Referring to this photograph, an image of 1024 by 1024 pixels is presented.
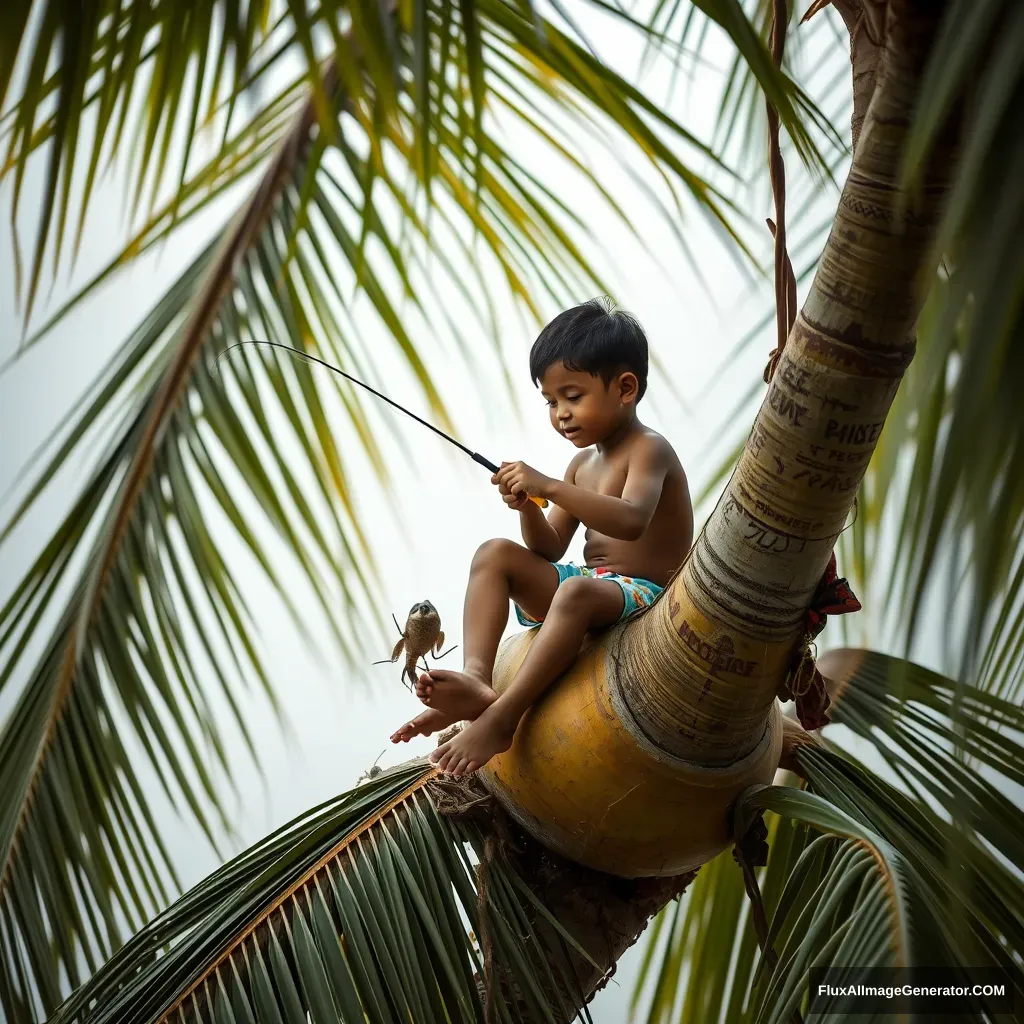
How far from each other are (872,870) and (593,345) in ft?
1.72

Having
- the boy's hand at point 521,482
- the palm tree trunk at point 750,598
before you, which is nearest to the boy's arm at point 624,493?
the boy's hand at point 521,482

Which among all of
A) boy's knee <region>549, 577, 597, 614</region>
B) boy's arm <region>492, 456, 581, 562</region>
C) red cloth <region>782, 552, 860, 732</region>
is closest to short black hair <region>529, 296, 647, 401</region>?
boy's arm <region>492, 456, 581, 562</region>

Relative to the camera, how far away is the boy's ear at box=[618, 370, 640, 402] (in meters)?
1.03

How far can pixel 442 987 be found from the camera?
2.66 feet

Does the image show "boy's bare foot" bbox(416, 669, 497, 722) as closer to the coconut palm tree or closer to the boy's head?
the coconut palm tree

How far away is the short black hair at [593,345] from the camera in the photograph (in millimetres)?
1021

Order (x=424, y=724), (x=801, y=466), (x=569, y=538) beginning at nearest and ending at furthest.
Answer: (x=801, y=466) → (x=424, y=724) → (x=569, y=538)

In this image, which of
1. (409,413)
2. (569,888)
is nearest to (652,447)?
(409,413)

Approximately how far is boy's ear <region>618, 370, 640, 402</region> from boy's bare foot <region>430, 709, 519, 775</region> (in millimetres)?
337

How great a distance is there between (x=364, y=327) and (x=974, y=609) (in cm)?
261

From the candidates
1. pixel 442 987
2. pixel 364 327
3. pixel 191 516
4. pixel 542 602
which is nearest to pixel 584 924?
pixel 442 987

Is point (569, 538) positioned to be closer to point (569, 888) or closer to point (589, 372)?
point (589, 372)

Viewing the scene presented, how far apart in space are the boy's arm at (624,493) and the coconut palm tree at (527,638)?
0.11 m

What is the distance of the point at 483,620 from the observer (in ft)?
3.05
